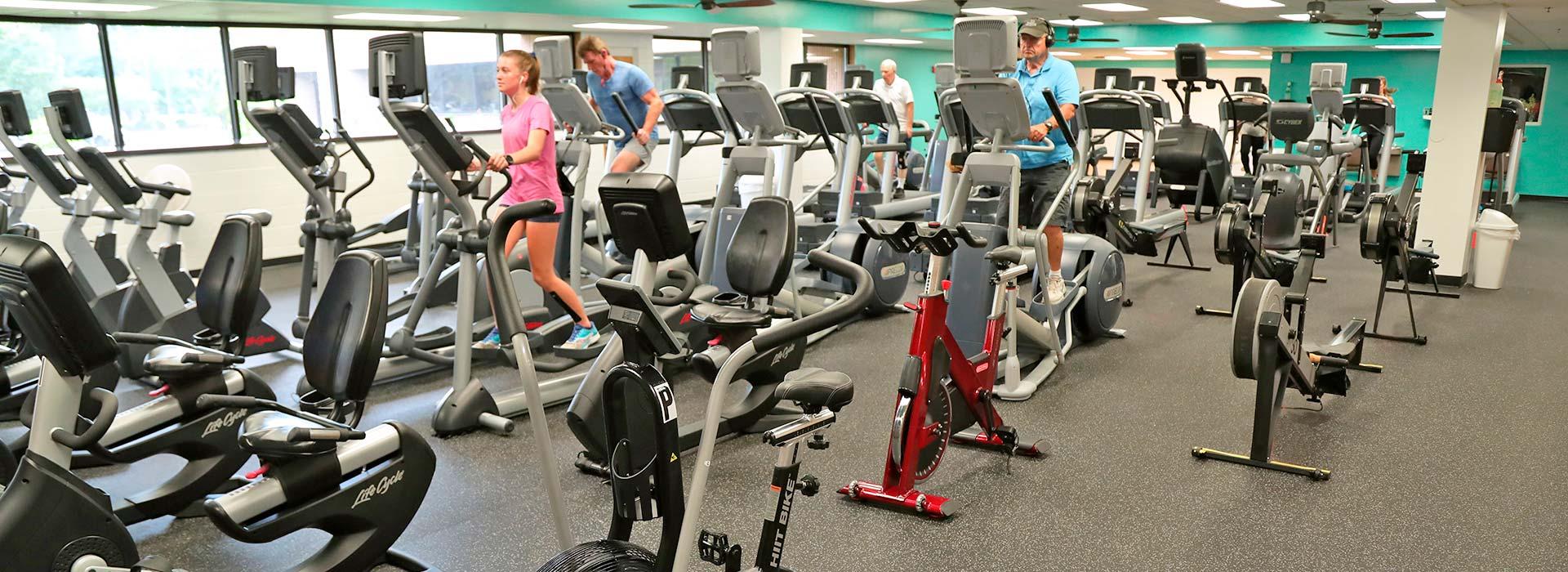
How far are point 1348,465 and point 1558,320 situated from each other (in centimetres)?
331

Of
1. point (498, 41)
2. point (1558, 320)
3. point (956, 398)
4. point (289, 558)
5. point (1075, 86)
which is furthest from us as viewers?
point (498, 41)

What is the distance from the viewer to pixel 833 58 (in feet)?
47.4

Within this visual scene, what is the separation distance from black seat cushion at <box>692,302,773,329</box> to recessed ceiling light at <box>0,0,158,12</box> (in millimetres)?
5633

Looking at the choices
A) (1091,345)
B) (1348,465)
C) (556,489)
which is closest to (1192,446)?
(1348,465)

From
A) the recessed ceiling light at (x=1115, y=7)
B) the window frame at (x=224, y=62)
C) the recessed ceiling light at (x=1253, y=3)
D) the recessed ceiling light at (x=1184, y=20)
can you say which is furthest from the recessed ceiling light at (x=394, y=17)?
the recessed ceiling light at (x=1184, y=20)

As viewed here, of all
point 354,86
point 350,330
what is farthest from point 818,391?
point 354,86

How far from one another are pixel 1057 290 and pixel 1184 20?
33.7 ft

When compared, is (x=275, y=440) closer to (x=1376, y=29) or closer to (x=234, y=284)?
(x=234, y=284)

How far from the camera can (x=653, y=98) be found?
237 inches

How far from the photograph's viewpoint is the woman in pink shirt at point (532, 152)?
4602 mm

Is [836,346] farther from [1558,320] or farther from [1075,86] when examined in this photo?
[1558,320]

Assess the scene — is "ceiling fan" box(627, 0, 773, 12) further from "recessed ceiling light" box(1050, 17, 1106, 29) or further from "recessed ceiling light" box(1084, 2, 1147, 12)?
"recessed ceiling light" box(1050, 17, 1106, 29)

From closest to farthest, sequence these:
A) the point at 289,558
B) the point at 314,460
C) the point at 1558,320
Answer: the point at 314,460, the point at 289,558, the point at 1558,320

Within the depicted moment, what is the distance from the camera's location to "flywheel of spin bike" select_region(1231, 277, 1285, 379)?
3547mm
